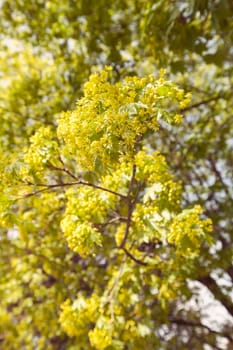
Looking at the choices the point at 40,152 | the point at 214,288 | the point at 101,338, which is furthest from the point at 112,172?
the point at 214,288

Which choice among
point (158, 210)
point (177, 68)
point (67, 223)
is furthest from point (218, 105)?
point (67, 223)

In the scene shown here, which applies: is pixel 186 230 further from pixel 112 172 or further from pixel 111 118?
pixel 111 118

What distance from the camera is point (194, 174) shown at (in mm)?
6453

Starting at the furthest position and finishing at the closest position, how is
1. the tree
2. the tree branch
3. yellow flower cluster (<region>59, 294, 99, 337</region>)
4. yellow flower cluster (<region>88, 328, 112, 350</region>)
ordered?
the tree branch → yellow flower cluster (<region>59, 294, 99, 337</region>) → yellow flower cluster (<region>88, 328, 112, 350</region>) → the tree

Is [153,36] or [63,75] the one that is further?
[63,75]

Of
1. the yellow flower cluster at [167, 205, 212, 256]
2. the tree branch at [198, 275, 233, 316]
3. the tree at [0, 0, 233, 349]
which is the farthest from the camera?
the tree branch at [198, 275, 233, 316]

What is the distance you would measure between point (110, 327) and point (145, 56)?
396 cm

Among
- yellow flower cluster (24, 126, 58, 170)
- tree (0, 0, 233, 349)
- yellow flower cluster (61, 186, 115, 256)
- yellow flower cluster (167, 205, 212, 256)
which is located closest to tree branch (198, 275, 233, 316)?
tree (0, 0, 233, 349)

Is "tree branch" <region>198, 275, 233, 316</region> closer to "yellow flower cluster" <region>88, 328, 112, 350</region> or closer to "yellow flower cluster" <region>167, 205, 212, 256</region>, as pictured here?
"yellow flower cluster" <region>88, 328, 112, 350</region>

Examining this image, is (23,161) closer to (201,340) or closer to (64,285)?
(64,285)

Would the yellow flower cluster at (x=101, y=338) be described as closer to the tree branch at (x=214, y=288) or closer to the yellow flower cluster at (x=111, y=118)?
the yellow flower cluster at (x=111, y=118)

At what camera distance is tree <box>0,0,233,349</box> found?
2721 millimetres

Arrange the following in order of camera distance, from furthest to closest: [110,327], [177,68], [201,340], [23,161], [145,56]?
[201,340], [145,56], [177,68], [110,327], [23,161]

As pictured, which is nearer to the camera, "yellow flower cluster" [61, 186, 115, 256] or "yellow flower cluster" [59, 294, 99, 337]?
"yellow flower cluster" [61, 186, 115, 256]
